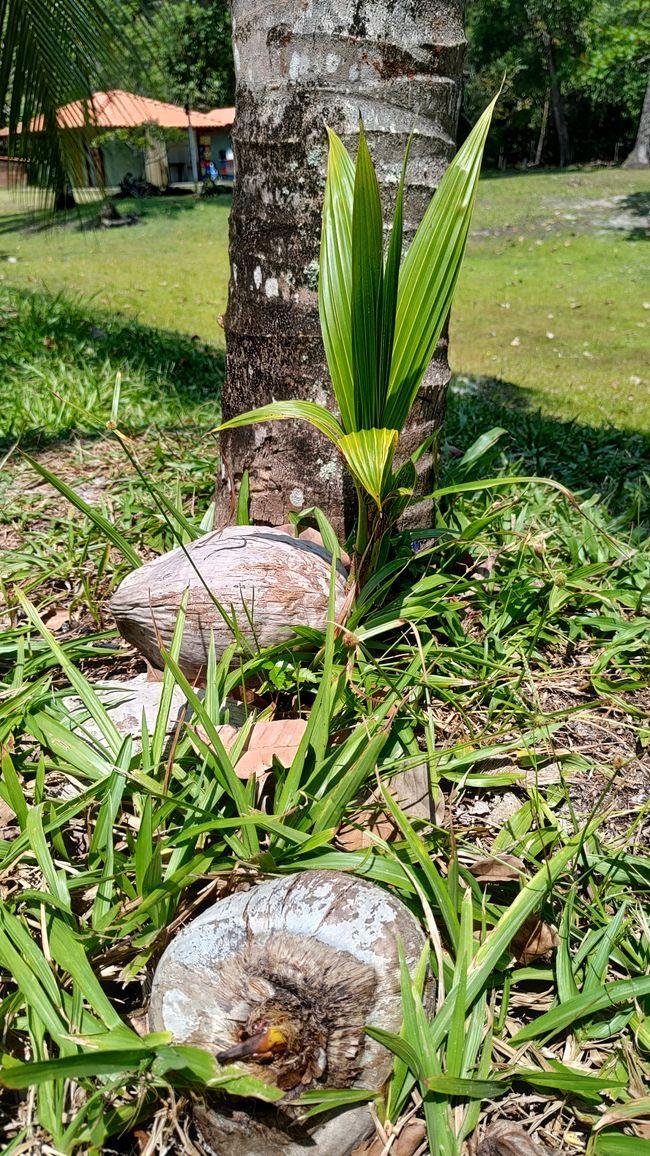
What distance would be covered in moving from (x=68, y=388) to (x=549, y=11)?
29.6 m

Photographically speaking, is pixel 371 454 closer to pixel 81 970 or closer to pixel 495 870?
pixel 495 870

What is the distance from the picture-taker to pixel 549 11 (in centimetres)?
2669

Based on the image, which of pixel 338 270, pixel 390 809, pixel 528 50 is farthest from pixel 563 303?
pixel 528 50

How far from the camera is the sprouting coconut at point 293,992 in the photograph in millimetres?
1205

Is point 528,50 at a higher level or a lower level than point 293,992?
higher

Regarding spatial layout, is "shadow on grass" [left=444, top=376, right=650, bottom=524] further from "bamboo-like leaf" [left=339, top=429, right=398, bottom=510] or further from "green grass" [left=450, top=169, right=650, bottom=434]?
"bamboo-like leaf" [left=339, top=429, right=398, bottom=510]

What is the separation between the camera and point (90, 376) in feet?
13.2

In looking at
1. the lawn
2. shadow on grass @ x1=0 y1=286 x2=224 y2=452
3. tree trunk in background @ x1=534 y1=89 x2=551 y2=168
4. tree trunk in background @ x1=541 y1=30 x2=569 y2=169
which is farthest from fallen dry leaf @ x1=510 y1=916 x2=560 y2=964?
tree trunk in background @ x1=534 y1=89 x2=551 y2=168

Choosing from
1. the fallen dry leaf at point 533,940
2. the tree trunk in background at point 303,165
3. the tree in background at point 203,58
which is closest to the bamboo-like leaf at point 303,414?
the tree trunk in background at point 303,165

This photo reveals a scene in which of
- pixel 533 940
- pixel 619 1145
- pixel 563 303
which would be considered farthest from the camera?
pixel 563 303

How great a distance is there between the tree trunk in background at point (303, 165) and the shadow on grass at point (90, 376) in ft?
2.59

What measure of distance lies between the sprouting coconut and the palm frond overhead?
377 cm

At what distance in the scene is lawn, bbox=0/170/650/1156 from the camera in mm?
1249

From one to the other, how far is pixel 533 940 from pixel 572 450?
9.40ft
